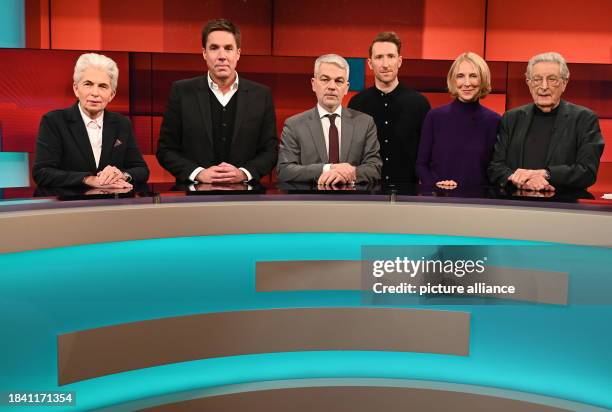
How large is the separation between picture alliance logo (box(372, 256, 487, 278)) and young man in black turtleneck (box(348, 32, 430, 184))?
1465 mm

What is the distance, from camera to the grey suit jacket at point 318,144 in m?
2.74

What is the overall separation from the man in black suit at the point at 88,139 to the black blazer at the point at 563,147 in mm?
1441

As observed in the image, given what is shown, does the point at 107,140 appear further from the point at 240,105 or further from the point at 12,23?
the point at 12,23

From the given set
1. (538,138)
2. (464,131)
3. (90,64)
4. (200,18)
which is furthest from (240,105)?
(200,18)

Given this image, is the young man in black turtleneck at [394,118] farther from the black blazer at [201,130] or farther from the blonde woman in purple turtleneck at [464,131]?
the black blazer at [201,130]

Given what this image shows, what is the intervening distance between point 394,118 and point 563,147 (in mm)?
887

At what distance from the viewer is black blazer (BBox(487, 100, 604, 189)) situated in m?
2.49

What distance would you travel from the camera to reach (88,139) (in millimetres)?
2539

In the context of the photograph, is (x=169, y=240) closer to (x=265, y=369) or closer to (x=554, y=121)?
(x=265, y=369)

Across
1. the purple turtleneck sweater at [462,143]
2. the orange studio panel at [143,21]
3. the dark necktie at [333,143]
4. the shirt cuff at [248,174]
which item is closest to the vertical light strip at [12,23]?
the orange studio panel at [143,21]

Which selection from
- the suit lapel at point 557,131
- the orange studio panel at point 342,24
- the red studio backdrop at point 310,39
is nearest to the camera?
the suit lapel at point 557,131

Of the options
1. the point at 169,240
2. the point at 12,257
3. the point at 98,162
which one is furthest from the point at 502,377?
the point at 98,162

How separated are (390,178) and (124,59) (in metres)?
2.08

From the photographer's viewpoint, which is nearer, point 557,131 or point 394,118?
point 557,131
